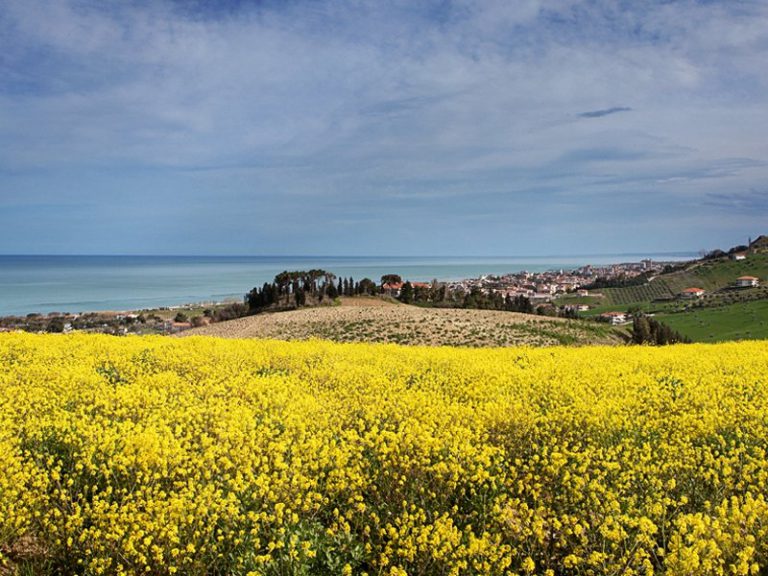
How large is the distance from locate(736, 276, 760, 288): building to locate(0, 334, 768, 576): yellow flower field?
16797 centimetres

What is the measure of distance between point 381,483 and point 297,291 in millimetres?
59886

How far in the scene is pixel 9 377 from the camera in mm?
10180

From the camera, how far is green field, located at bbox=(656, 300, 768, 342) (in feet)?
259

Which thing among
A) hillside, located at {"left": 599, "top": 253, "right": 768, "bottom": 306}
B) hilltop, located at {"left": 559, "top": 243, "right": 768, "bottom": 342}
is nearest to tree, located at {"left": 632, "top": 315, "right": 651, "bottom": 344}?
hilltop, located at {"left": 559, "top": 243, "right": 768, "bottom": 342}

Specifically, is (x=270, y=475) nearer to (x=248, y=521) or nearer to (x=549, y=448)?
(x=248, y=521)

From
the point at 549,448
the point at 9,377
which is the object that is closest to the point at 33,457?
the point at 9,377

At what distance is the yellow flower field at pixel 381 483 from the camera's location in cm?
492

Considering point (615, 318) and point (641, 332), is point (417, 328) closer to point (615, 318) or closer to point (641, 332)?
point (641, 332)

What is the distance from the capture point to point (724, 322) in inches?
3615

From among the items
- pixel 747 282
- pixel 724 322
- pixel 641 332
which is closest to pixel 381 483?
pixel 641 332

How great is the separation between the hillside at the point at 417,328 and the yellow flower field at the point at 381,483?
2785cm

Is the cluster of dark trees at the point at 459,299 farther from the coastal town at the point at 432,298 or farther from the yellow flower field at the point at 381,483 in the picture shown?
the yellow flower field at the point at 381,483

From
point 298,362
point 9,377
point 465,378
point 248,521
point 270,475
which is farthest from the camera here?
point 298,362

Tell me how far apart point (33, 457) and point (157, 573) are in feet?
9.26
